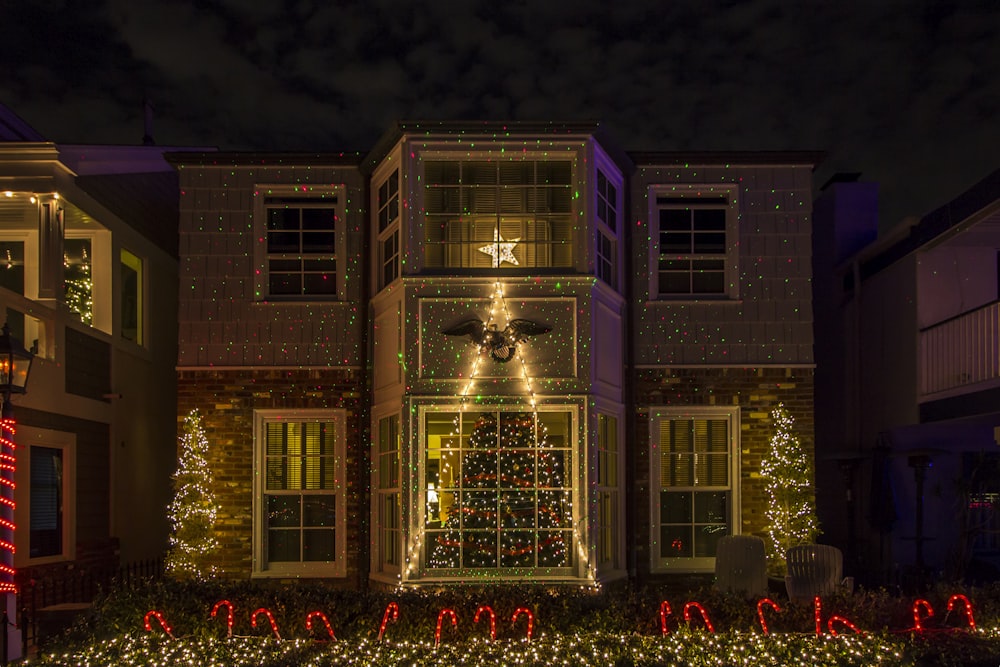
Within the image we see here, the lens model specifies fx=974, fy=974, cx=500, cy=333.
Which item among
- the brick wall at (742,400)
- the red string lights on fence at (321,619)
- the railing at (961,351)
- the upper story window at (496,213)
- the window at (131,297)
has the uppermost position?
the upper story window at (496,213)

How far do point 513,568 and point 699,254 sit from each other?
16.6 feet

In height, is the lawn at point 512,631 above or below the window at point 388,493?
below

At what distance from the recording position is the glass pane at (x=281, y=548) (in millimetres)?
13109

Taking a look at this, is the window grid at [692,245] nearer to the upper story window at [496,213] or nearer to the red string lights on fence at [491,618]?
the upper story window at [496,213]

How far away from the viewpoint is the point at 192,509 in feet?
41.5

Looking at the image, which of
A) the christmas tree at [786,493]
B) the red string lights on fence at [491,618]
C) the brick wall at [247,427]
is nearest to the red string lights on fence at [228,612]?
the red string lights on fence at [491,618]

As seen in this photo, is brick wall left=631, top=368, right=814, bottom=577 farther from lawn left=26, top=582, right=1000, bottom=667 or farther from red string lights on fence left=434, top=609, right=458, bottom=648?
red string lights on fence left=434, top=609, right=458, bottom=648

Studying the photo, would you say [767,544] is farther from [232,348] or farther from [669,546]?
[232,348]

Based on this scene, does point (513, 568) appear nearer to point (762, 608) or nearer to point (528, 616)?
point (528, 616)

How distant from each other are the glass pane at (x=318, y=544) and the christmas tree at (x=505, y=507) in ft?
6.40

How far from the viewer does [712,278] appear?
13547 millimetres

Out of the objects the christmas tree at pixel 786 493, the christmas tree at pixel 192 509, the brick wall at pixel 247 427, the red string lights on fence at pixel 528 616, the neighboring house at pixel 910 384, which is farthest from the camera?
the neighboring house at pixel 910 384

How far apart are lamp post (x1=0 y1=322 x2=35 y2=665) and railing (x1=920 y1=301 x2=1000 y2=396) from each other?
1114 cm

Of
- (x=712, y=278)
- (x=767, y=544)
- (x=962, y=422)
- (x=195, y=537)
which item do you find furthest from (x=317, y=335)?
(x=962, y=422)
